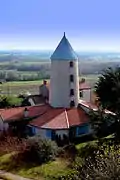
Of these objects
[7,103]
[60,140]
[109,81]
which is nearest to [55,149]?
[60,140]

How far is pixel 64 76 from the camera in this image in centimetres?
3781

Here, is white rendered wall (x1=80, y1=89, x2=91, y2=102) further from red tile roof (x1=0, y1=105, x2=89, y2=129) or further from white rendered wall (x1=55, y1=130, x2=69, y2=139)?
white rendered wall (x1=55, y1=130, x2=69, y2=139)

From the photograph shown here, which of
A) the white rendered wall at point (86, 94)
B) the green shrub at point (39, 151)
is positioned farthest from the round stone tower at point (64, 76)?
the green shrub at point (39, 151)

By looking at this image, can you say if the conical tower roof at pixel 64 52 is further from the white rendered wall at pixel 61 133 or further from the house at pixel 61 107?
the white rendered wall at pixel 61 133

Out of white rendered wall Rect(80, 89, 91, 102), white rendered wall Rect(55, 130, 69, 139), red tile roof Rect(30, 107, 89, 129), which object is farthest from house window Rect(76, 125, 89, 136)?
white rendered wall Rect(80, 89, 91, 102)

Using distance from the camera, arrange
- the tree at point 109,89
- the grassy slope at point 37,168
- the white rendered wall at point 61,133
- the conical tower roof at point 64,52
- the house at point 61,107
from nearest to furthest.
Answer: the grassy slope at point 37,168 → the tree at point 109,89 → the white rendered wall at point 61,133 → the house at point 61,107 → the conical tower roof at point 64,52

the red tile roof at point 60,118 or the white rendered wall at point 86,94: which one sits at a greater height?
the white rendered wall at point 86,94

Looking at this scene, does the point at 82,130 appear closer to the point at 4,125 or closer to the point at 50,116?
the point at 50,116

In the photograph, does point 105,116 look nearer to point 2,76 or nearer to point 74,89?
point 74,89

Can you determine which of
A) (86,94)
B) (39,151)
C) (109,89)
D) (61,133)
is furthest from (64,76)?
(39,151)

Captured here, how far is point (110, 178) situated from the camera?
16.6 m

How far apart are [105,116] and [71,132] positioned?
13.9 ft

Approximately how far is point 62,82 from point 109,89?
5.77 m

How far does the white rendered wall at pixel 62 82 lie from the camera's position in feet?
124
